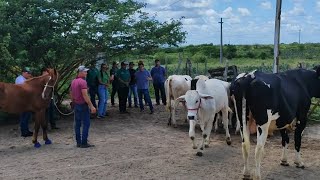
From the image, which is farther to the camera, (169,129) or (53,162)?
(169,129)

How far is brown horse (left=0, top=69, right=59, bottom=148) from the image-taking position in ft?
33.8

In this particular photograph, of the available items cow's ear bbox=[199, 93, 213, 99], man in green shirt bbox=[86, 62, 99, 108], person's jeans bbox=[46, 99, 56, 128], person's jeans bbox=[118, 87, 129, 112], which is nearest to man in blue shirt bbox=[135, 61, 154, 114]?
person's jeans bbox=[118, 87, 129, 112]

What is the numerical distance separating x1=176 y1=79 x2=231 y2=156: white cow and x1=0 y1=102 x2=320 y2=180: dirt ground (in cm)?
52

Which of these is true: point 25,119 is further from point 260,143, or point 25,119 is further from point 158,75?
point 260,143

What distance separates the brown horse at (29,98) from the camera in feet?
33.8

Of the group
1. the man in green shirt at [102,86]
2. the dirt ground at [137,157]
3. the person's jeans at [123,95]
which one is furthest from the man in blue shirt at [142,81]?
the dirt ground at [137,157]

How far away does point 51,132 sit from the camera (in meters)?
11.9

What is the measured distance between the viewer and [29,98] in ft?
34.2

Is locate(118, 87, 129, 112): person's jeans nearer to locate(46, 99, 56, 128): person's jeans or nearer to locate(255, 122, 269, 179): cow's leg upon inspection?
locate(46, 99, 56, 128): person's jeans

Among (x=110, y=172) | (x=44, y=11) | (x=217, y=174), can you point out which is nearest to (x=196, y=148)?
(x=217, y=174)

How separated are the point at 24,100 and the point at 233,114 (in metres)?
5.84

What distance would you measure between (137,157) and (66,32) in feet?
17.9

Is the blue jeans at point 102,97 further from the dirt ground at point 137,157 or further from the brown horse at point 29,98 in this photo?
the brown horse at point 29,98

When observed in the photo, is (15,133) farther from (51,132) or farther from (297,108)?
(297,108)
